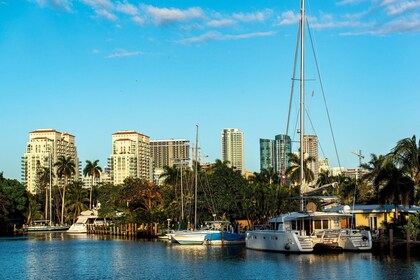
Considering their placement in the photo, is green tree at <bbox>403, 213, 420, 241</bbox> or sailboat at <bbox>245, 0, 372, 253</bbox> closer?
sailboat at <bbox>245, 0, 372, 253</bbox>

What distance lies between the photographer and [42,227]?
125m

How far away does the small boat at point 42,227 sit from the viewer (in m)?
124

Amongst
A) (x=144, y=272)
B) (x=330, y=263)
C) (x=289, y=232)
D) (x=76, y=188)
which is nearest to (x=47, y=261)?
(x=144, y=272)

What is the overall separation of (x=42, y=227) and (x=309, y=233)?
8399 cm

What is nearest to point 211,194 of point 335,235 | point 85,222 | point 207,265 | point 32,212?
point 335,235

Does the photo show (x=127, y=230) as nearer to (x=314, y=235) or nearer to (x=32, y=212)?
(x=32, y=212)

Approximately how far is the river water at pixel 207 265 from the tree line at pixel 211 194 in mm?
10820

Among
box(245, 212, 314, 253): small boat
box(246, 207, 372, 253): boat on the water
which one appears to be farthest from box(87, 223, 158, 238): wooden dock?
box(246, 207, 372, 253): boat on the water

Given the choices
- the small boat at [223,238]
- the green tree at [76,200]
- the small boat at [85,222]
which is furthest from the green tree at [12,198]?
the small boat at [223,238]

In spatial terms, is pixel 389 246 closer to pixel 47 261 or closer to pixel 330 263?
pixel 330 263

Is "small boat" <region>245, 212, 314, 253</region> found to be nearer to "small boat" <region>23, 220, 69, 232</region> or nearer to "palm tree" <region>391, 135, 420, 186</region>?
"palm tree" <region>391, 135, 420, 186</region>

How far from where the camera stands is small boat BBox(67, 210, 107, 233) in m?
118

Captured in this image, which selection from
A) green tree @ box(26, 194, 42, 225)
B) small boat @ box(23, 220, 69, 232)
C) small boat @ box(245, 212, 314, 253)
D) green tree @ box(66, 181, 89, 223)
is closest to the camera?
small boat @ box(245, 212, 314, 253)

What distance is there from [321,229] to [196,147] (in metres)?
31.5
